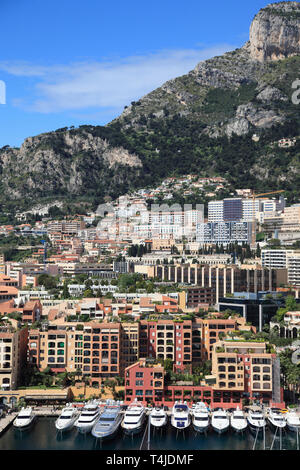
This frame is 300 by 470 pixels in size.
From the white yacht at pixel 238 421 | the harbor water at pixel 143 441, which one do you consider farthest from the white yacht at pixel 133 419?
the white yacht at pixel 238 421

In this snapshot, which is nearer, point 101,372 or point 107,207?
point 101,372

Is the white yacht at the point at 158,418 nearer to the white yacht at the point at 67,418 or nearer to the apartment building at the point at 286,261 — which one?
the white yacht at the point at 67,418

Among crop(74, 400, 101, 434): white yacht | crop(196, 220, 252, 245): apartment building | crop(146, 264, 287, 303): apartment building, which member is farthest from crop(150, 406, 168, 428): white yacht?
crop(196, 220, 252, 245): apartment building

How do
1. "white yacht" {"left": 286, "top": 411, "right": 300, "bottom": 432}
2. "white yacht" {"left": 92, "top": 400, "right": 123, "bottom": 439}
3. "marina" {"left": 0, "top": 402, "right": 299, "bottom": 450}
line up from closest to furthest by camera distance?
"marina" {"left": 0, "top": 402, "right": 299, "bottom": 450}, "white yacht" {"left": 92, "top": 400, "right": 123, "bottom": 439}, "white yacht" {"left": 286, "top": 411, "right": 300, "bottom": 432}

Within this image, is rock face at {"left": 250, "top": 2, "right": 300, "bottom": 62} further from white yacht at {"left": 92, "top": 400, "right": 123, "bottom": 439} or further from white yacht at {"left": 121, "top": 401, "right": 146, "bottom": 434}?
white yacht at {"left": 92, "top": 400, "right": 123, "bottom": 439}

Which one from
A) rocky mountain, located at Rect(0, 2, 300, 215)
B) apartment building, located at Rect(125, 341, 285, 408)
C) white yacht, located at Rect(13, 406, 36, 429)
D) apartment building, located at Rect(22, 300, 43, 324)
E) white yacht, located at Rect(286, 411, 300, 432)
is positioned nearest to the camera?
white yacht, located at Rect(286, 411, 300, 432)
